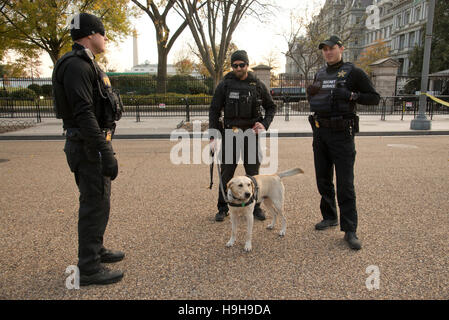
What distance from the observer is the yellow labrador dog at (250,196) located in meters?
3.41

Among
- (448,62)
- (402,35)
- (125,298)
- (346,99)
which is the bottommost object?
(125,298)

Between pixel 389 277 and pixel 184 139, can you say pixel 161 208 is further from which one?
pixel 184 139

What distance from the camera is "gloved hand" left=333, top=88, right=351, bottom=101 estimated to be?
11.4 feet

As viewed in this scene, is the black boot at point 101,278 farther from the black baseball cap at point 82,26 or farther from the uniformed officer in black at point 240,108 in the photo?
the black baseball cap at point 82,26

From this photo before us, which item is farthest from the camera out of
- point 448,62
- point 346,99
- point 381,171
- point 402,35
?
point 402,35

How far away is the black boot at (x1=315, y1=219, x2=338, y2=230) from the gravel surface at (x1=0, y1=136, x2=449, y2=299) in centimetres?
9

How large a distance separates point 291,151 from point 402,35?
238ft

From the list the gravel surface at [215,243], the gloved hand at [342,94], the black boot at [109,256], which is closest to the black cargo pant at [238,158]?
the gravel surface at [215,243]

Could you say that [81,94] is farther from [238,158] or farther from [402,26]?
[402,26]

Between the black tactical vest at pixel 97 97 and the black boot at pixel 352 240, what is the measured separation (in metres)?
2.77

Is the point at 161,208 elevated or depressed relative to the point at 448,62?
depressed

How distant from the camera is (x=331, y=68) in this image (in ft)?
12.1

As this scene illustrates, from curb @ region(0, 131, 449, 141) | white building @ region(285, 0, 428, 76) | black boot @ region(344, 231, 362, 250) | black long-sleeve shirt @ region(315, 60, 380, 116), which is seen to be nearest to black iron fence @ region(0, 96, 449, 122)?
curb @ region(0, 131, 449, 141)

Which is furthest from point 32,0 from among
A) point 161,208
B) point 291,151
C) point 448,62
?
point 448,62
